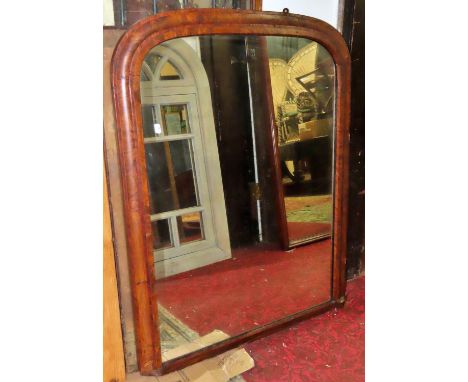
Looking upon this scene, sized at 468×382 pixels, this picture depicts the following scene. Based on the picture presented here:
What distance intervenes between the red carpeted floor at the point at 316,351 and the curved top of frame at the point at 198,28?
44.7 inches

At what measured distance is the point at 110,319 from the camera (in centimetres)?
127

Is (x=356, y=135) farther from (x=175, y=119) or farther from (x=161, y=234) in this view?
(x=161, y=234)

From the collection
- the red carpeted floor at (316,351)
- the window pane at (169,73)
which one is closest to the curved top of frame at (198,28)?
the window pane at (169,73)

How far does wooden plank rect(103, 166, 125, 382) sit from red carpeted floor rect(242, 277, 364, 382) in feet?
1.52

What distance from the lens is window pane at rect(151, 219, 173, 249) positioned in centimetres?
138

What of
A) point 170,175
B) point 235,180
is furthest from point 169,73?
point 235,180

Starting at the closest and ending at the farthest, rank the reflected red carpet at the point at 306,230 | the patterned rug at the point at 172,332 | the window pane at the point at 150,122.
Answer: the window pane at the point at 150,122 < the patterned rug at the point at 172,332 < the reflected red carpet at the point at 306,230

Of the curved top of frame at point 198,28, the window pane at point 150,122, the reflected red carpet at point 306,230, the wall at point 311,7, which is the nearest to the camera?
the curved top of frame at point 198,28

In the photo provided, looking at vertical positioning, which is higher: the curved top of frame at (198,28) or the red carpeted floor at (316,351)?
the curved top of frame at (198,28)

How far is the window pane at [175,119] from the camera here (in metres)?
1.36

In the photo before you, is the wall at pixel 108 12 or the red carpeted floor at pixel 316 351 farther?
the red carpeted floor at pixel 316 351

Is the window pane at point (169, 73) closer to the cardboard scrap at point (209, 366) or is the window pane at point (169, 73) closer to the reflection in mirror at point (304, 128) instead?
the reflection in mirror at point (304, 128)

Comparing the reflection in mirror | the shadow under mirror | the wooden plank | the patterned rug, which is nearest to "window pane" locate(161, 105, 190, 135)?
the shadow under mirror
